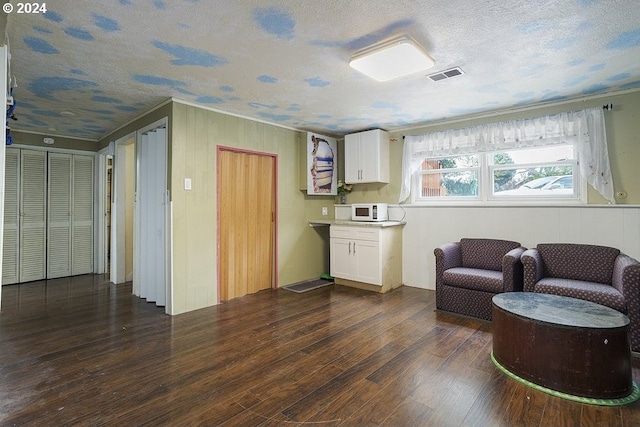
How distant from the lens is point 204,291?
3969 mm

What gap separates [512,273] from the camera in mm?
3236

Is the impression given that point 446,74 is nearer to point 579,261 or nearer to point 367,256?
point 579,261

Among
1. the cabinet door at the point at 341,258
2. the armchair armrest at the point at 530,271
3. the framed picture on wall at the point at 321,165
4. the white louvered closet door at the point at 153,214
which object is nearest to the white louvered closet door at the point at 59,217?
the white louvered closet door at the point at 153,214

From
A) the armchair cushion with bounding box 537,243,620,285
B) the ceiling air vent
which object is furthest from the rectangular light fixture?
the armchair cushion with bounding box 537,243,620,285

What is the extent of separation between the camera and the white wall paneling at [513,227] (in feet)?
11.2

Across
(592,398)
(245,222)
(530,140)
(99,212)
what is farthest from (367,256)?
(99,212)

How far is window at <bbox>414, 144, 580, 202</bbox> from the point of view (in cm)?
384

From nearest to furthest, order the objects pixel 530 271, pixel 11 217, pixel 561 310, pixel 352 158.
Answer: pixel 561 310 → pixel 530 271 → pixel 11 217 → pixel 352 158

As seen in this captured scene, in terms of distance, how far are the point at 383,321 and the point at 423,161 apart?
8.62 feet

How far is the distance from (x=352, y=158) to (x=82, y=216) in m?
4.94

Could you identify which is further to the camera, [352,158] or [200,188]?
[352,158]

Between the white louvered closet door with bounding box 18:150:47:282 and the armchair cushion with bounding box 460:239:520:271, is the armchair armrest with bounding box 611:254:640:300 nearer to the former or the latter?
the armchair cushion with bounding box 460:239:520:271

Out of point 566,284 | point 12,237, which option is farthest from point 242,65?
point 12,237

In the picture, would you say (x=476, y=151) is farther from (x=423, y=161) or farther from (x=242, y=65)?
(x=242, y=65)
